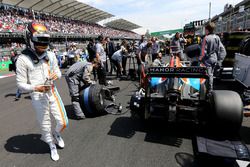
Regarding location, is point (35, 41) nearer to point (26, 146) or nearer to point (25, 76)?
point (25, 76)

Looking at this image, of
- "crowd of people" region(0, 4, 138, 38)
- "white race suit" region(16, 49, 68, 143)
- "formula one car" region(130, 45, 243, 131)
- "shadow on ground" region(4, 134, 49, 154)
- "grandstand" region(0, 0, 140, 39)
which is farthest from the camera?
"grandstand" region(0, 0, 140, 39)

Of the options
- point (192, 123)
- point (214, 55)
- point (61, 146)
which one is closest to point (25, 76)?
point (61, 146)

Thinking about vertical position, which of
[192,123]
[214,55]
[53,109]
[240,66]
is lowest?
[192,123]

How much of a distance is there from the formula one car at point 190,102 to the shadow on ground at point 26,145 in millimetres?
1709

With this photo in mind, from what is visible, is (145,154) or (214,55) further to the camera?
(214,55)

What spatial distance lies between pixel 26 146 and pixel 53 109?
39.8 inches

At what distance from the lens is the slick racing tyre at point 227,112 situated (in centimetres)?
278

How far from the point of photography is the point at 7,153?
320 centimetres

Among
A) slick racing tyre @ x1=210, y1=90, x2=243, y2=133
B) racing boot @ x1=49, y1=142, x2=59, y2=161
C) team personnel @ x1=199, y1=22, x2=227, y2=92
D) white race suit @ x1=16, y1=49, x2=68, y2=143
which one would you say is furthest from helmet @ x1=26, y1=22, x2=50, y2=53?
team personnel @ x1=199, y1=22, x2=227, y2=92

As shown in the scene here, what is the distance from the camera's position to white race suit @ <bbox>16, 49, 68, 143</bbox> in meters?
2.69

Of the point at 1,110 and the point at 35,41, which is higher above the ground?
the point at 35,41

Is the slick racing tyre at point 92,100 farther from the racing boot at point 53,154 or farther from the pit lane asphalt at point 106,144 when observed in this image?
the racing boot at point 53,154

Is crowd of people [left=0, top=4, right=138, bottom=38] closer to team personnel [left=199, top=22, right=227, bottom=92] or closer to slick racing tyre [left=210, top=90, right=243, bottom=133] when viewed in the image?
team personnel [left=199, top=22, right=227, bottom=92]

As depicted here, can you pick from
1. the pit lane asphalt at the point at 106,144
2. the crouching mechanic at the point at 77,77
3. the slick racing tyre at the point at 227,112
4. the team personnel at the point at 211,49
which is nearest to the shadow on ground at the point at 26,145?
the pit lane asphalt at the point at 106,144
